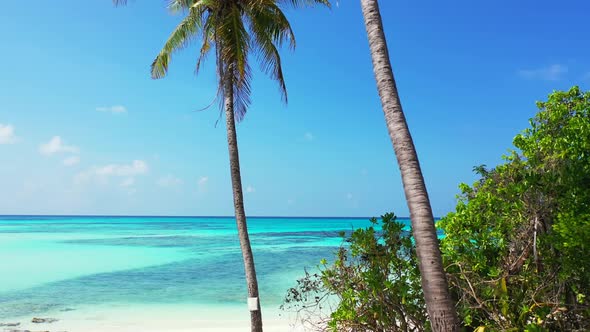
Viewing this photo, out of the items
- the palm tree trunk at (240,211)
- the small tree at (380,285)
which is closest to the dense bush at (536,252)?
the small tree at (380,285)

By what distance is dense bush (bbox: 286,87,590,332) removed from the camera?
486 centimetres

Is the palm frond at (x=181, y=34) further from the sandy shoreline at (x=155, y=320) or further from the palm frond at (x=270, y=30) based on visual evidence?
the sandy shoreline at (x=155, y=320)

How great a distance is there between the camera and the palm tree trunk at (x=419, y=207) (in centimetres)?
419

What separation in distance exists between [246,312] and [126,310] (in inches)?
152

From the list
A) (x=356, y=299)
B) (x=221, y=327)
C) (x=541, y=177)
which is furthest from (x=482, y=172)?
(x=221, y=327)

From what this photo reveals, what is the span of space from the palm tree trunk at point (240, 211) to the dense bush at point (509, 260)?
316 cm

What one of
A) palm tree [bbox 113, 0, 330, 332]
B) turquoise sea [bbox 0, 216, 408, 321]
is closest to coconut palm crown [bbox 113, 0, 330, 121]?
palm tree [bbox 113, 0, 330, 332]

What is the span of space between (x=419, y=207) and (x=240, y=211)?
16.8ft

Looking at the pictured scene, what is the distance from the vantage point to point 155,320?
14344mm

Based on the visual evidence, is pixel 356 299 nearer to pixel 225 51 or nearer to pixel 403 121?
pixel 403 121

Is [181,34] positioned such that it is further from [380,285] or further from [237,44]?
[380,285]

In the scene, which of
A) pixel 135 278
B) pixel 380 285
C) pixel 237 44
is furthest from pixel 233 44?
pixel 135 278

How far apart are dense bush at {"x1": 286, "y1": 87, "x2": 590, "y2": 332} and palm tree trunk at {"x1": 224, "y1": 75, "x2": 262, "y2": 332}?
3164mm

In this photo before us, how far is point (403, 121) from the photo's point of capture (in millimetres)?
4574
